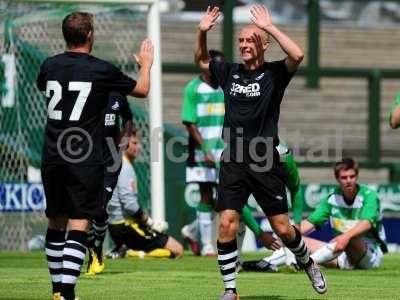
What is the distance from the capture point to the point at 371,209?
11.9 m

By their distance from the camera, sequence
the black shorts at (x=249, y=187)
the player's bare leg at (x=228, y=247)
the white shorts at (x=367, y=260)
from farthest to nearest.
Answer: the white shorts at (x=367, y=260) → the black shorts at (x=249, y=187) → the player's bare leg at (x=228, y=247)

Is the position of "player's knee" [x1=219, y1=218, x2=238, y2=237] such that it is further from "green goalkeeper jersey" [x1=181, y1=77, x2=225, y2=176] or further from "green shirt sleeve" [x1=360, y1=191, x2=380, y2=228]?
"green goalkeeper jersey" [x1=181, y1=77, x2=225, y2=176]

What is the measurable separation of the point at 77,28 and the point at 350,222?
4.97 metres

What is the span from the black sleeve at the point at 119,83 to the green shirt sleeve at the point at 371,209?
4.34 m

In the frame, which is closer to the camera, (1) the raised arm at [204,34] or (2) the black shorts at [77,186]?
(2) the black shorts at [77,186]

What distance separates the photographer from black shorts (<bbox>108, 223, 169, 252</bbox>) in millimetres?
13414

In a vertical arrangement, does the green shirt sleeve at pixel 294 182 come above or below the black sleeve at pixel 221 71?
below

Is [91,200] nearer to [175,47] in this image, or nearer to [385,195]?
[385,195]

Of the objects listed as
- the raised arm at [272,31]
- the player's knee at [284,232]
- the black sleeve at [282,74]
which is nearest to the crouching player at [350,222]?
the player's knee at [284,232]

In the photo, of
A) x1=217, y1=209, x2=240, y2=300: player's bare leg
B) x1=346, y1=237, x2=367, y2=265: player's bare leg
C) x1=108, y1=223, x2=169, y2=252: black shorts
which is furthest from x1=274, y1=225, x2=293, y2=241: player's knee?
x1=108, y1=223, x2=169, y2=252: black shorts

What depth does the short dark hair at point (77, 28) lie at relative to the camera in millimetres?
8039

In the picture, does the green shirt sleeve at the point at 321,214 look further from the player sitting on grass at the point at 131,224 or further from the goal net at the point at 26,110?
the goal net at the point at 26,110

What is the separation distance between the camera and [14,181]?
15.1 m

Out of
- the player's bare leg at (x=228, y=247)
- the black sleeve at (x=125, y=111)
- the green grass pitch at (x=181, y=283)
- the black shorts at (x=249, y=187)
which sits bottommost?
the green grass pitch at (x=181, y=283)
